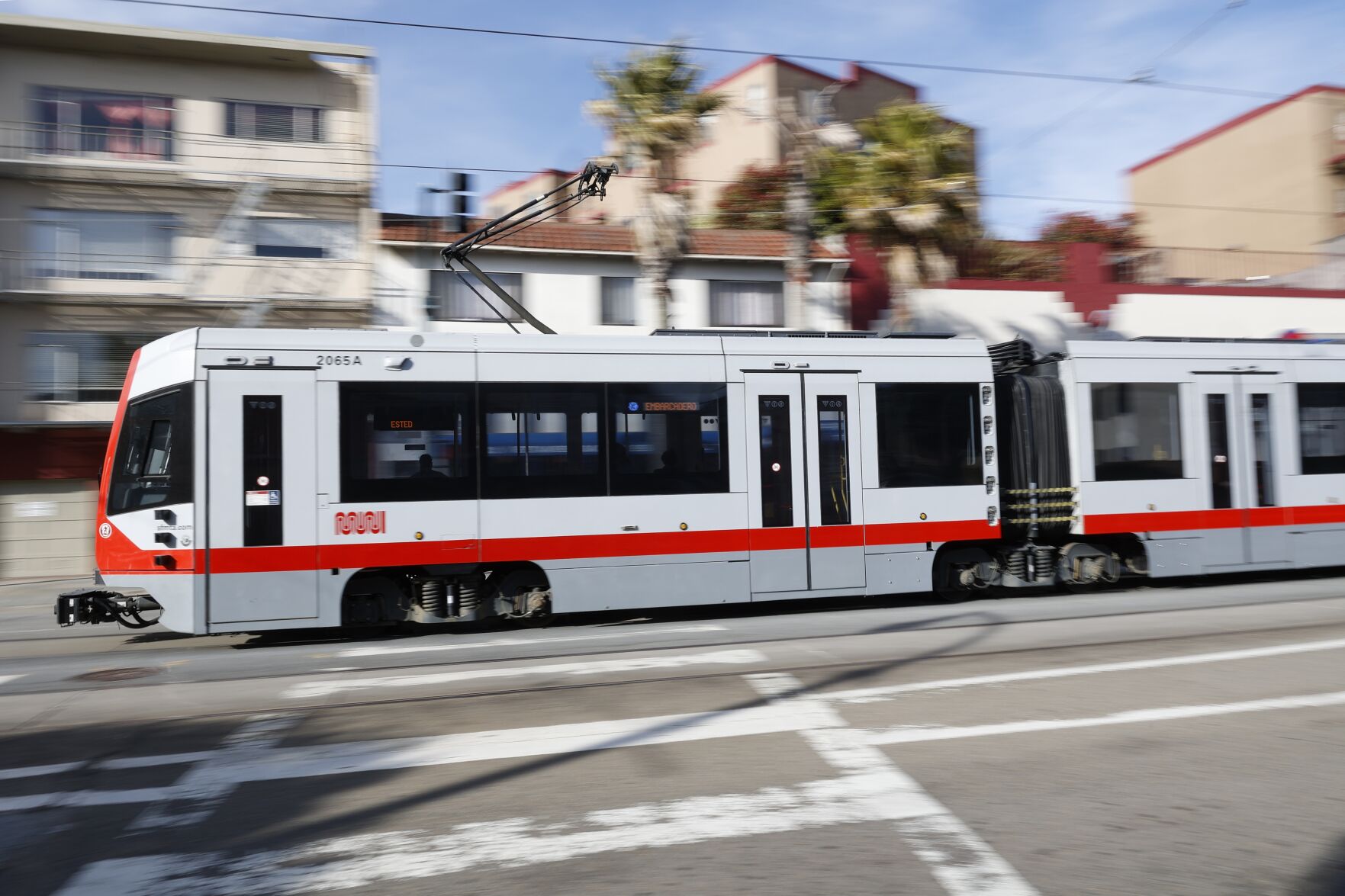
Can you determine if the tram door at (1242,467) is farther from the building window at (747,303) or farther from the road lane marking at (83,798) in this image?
the road lane marking at (83,798)

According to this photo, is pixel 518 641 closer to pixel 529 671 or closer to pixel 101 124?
pixel 529 671

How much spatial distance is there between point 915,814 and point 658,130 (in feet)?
52.4

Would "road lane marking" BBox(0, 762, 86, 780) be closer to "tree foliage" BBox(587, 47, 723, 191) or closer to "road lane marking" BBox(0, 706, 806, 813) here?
"road lane marking" BBox(0, 706, 806, 813)

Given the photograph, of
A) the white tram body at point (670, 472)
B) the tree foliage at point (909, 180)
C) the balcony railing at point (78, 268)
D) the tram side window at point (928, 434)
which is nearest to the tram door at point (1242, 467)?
the white tram body at point (670, 472)

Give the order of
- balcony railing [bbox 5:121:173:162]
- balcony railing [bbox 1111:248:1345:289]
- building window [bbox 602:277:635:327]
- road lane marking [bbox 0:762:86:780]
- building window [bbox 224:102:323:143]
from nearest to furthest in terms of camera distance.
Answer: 1. road lane marking [bbox 0:762:86:780]
2. balcony railing [bbox 5:121:173:162]
3. building window [bbox 224:102:323:143]
4. building window [bbox 602:277:635:327]
5. balcony railing [bbox 1111:248:1345:289]

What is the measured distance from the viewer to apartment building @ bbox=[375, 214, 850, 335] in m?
21.2

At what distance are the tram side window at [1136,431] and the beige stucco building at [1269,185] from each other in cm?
1850

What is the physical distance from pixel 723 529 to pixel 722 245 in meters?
13.8

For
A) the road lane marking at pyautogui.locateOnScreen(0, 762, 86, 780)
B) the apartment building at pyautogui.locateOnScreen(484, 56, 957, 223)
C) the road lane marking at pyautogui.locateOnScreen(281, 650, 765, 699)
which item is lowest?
the road lane marking at pyautogui.locateOnScreen(0, 762, 86, 780)

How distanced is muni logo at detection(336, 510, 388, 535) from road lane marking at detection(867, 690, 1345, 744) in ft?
19.6

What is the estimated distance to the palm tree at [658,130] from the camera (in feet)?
60.0

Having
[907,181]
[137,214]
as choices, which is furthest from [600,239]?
[137,214]

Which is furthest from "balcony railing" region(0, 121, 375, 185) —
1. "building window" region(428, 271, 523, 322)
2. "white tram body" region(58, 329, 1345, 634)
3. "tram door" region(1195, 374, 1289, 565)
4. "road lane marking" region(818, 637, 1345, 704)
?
"road lane marking" region(818, 637, 1345, 704)

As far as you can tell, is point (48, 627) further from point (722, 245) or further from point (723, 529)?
point (722, 245)
